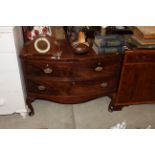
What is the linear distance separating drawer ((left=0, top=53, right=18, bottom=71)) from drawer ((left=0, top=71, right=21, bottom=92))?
0.05 metres

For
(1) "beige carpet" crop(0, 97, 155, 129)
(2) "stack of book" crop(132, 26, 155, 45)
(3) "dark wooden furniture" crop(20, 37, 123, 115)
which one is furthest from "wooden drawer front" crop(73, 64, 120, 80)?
(1) "beige carpet" crop(0, 97, 155, 129)

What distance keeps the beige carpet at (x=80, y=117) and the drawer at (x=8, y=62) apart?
592 mm

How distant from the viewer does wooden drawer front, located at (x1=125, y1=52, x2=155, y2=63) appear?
165cm

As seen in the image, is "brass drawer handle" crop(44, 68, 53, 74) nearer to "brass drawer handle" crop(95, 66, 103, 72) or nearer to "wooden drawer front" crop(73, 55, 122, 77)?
"wooden drawer front" crop(73, 55, 122, 77)

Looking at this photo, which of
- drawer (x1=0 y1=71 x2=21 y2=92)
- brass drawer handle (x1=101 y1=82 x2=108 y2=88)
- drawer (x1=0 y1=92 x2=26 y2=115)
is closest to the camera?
drawer (x1=0 y1=71 x2=21 y2=92)

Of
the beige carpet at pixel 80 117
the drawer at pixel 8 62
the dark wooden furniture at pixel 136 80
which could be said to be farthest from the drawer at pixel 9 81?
the dark wooden furniture at pixel 136 80

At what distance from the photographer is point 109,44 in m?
1.66

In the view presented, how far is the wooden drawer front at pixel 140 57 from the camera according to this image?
165cm
